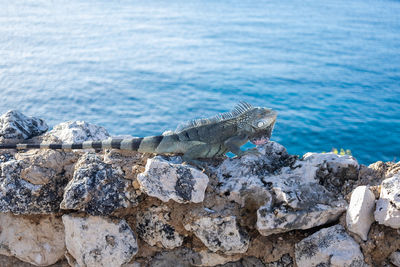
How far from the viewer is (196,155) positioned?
3.87 metres

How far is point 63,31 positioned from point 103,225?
16.3m

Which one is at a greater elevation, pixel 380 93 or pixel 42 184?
pixel 42 184

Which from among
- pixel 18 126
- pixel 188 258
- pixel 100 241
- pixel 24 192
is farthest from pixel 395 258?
pixel 18 126

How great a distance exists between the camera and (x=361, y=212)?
307 centimetres

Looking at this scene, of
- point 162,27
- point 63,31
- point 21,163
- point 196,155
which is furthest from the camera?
point 162,27

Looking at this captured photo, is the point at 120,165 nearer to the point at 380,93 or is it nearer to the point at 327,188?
the point at 327,188

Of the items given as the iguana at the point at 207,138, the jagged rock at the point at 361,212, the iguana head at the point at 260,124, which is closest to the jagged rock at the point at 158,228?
the iguana at the point at 207,138

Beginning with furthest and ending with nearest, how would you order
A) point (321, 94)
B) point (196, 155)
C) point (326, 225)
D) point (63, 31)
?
1. point (63, 31)
2. point (321, 94)
3. point (196, 155)
4. point (326, 225)

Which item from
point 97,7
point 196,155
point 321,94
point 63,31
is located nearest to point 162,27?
point 63,31

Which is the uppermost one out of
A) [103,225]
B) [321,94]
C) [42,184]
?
[42,184]

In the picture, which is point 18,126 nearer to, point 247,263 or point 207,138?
point 207,138

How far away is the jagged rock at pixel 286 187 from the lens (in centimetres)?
323

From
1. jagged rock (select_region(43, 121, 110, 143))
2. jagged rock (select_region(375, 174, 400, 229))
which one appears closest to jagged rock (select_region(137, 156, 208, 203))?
jagged rock (select_region(43, 121, 110, 143))

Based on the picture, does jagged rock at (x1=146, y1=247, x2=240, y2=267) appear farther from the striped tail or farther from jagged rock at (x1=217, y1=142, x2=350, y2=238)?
the striped tail
